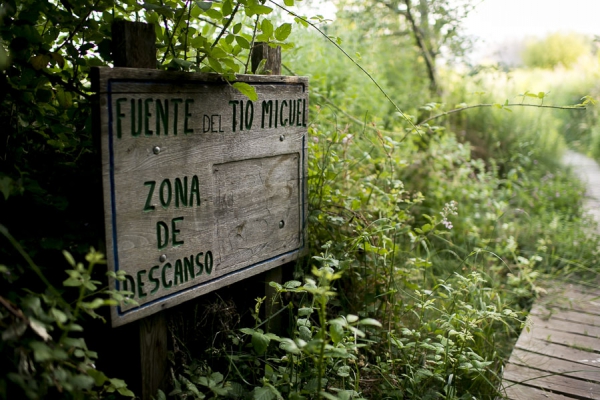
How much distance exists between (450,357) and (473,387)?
1.06 ft

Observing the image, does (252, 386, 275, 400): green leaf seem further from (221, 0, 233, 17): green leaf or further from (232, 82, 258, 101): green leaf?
(221, 0, 233, 17): green leaf

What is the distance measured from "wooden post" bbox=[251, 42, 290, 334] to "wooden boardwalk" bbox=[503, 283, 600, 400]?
115cm

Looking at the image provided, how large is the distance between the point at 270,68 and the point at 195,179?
0.77 m

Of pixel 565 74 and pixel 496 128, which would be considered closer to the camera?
pixel 496 128

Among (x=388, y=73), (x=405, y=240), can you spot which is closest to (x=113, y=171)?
(x=405, y=240)

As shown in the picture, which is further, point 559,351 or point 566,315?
point 566,315

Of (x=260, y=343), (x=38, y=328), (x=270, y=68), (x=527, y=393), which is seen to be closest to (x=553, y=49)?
(x=527, y=393)

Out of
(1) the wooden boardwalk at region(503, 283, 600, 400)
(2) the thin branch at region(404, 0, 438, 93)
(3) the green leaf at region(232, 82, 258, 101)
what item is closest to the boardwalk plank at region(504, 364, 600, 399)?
(1) the wooden boardwalk at region(503, 283, 600, 400)

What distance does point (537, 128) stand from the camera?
704cm

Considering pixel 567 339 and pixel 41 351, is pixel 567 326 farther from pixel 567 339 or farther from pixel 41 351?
pixel 41 351

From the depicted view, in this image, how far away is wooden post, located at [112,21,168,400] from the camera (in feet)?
5.93

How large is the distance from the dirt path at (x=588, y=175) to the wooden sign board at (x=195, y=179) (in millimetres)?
3862

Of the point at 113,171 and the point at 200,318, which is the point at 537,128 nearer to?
the point at 200,318

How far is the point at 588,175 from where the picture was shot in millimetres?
7301
